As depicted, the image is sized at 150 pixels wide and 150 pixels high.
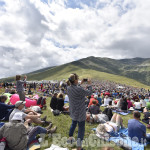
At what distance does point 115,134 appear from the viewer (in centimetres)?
550

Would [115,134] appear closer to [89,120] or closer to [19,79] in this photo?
[89,120]

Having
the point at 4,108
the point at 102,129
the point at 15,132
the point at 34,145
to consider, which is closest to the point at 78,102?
the point at 15,132

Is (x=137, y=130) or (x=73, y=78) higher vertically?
(x=73, y=78)

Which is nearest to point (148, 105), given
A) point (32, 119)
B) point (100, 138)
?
point (100, 138)

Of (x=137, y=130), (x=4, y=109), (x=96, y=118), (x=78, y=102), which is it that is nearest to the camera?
(x=78, y=102)

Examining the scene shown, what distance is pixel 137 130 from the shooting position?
15.5 feet

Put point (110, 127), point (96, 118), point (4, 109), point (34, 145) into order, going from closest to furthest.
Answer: point (34, 145) < point (110, 127) < point (4, 109) < point (96, 118)

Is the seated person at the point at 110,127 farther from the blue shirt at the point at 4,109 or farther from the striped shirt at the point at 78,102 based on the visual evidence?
the blue shirt at the point at 4,109

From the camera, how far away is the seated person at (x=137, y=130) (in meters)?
4.70

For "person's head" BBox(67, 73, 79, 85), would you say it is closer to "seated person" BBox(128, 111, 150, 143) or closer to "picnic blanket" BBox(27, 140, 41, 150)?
"picnic blanket" BBox(27, 140, 41, 150)

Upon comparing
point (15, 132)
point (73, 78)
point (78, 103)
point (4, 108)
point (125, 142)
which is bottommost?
point (125, 142)

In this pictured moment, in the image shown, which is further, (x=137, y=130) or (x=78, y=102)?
(x=137, y=130)

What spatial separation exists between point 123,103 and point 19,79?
30.0ft

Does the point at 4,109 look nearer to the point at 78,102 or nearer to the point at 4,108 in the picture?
the point at 4,108
